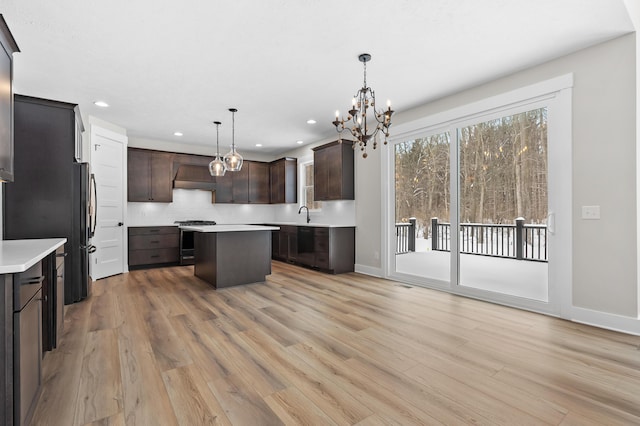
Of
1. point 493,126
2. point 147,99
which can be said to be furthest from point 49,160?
point 493,126

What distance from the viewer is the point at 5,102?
6.56 feet

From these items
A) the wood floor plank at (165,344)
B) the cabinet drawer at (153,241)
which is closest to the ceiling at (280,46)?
the cabinet drawer at (153,241)

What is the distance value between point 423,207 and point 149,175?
5.36m

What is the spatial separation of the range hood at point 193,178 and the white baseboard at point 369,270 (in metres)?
3.80

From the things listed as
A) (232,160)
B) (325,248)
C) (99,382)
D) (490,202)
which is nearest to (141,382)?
(99,382)

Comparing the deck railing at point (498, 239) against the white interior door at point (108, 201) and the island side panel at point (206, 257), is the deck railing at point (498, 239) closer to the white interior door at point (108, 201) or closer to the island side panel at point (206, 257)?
the island side panel at point (206, 257)

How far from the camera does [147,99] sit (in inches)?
172

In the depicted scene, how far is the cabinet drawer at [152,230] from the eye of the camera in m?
5.97

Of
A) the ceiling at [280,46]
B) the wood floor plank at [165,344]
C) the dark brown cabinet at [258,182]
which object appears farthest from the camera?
the dark brown cabinet at [258,182]

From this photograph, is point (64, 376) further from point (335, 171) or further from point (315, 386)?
point (335, 171)

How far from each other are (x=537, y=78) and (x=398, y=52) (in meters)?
1.61

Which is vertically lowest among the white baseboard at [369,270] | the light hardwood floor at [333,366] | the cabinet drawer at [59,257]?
the light hardwood floor at [333,366]

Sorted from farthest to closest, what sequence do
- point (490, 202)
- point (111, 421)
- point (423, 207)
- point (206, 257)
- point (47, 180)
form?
point (206, 257)
point (423, 207)
point (490, 202)
point (47, 180)
point (111, 421)

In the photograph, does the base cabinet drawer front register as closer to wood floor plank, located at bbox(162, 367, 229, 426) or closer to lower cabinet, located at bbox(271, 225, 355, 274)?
wood floor plank, located at bbox(162, 367, 229, 426)
